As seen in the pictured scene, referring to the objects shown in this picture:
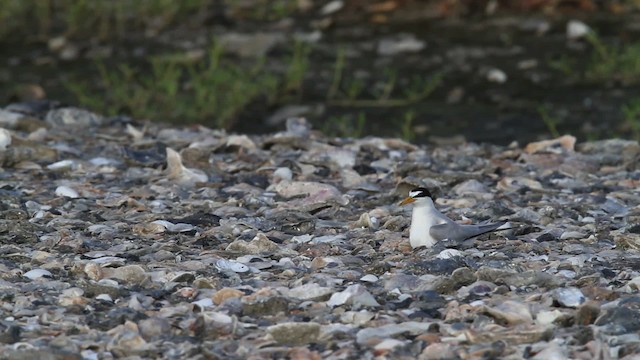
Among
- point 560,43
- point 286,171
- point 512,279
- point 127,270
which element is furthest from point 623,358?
point 560,43

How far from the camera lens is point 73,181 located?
291 inches

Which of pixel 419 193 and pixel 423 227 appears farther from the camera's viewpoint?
pixel 419 193

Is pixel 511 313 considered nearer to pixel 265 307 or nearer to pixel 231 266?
pixel 265 307

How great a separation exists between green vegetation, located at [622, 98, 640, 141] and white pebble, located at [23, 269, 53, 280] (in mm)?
5085

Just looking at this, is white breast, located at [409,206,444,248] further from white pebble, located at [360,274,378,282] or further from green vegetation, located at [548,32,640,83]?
green vegetation, located at [548,32,640,83]

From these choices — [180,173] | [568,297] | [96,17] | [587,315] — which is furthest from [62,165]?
[96,17]

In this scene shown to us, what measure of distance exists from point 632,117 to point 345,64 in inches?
117

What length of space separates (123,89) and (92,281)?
5657mm

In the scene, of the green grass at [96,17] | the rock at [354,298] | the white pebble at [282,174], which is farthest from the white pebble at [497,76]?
the rock at [354,298]

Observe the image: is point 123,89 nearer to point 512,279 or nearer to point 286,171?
point 286,171

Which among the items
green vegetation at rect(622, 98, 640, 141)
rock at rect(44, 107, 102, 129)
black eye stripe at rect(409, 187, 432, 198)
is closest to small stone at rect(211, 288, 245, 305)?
black eye stripe at rect(409, 187, 432, 198)

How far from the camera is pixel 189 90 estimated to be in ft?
36.1

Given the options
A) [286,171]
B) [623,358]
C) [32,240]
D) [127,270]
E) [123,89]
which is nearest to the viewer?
[623,358]

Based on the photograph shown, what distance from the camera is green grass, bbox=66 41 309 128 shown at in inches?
406
